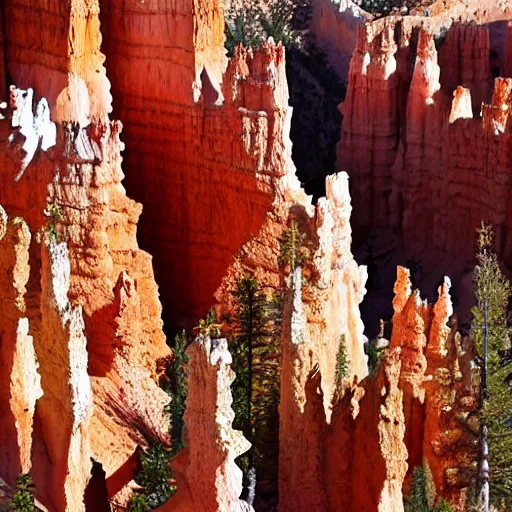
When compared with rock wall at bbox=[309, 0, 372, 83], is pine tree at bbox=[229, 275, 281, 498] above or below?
below

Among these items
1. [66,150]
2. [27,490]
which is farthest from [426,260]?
[27,490]

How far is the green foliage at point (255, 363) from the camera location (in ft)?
74.7

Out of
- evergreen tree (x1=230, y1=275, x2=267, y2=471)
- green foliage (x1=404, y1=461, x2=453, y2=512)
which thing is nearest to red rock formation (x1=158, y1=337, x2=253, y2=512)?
green foliage (x1=404, y1=461, x2=453, y2=512)

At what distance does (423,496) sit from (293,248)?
15.4ft

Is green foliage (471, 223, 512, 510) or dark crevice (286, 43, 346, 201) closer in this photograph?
green foliage (471, 223, 512, 510)

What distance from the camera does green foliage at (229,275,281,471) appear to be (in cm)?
2277

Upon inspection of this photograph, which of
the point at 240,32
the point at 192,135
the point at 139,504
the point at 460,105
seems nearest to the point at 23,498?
the point at 139,504

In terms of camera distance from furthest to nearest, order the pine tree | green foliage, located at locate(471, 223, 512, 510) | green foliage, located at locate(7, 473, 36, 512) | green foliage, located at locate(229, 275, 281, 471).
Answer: green foliage, located at locate(229, 275, 281, 471) < the pine tree < green foliage, located at locate(471, 223, 512, 510) < green foliage, located at locate(7, 473, 36, 512)

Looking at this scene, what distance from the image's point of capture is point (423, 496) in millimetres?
21203

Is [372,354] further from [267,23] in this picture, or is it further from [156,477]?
[267,23]

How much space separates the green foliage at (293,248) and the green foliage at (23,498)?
6238mm

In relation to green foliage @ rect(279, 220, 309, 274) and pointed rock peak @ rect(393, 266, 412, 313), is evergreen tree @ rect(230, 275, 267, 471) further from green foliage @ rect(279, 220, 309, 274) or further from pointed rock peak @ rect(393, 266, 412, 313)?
pointed rock peak @ rect(393, 266, 412, 313)

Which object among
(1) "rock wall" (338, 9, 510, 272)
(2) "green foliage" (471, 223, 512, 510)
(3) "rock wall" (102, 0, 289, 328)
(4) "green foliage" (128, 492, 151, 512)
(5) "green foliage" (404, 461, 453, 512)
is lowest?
(4) "green foliage" (128, 492, 151, 512)

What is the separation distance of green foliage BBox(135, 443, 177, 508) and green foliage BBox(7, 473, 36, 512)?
8.86 feet
